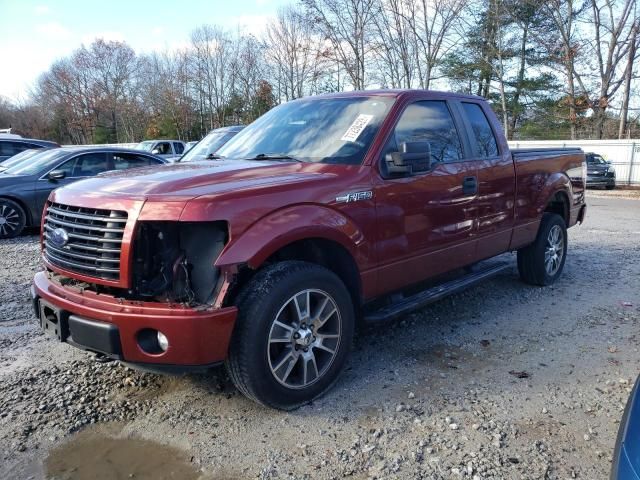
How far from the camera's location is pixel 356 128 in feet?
12.4

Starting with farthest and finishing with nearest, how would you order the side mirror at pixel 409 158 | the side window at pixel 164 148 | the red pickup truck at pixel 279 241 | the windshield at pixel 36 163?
1. the side window at pixel 164 148
2. the windshield at pixel 36 163
3. the side mirror at pixel 409 158
4. the red pickup truck at pixel 279 241

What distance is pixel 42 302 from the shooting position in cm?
320

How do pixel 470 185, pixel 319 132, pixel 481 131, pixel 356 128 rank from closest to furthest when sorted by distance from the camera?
pixel 356 128
pixel 319 132
pixel 470 185
pixel 481 131

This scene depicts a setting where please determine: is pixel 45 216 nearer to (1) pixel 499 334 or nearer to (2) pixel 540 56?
(1) pixel 499 334

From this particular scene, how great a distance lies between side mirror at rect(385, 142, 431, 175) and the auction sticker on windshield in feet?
1.02

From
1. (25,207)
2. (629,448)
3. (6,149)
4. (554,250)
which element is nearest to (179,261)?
(629,448)

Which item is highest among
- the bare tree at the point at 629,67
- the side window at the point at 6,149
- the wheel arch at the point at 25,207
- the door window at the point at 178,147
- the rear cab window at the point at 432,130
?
the bare tree at the point at 629,67

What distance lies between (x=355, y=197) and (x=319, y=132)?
31.6 inches

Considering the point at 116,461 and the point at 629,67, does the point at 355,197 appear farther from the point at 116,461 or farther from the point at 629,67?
the point at 629,67

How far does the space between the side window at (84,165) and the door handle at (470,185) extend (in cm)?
755

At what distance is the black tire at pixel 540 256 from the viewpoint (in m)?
5.69

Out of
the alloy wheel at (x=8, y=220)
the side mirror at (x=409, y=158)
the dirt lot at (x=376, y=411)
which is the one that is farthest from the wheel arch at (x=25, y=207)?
the side mirror at (x=409, y=158)

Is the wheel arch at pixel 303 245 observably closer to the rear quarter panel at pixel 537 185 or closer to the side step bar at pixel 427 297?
the side step bar at pixel 427 297

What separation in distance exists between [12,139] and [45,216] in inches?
487
